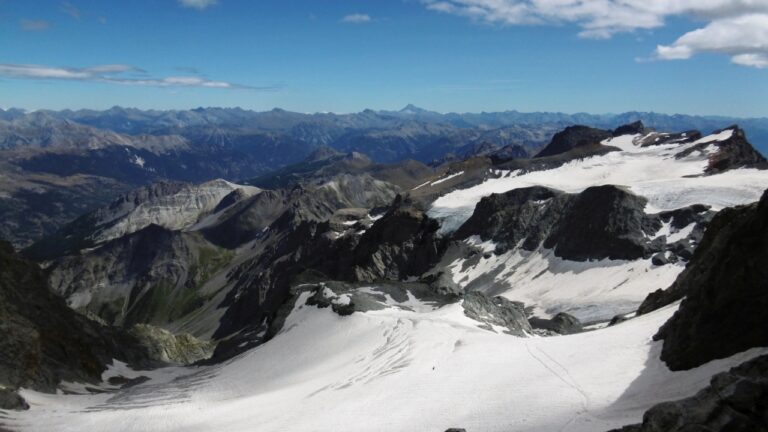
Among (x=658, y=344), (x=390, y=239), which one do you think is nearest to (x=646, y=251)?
(x=390, y=239)

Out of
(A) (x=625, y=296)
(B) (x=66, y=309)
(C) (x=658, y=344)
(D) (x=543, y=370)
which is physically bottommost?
(A) (x=625, y=296)

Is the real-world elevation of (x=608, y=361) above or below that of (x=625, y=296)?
above

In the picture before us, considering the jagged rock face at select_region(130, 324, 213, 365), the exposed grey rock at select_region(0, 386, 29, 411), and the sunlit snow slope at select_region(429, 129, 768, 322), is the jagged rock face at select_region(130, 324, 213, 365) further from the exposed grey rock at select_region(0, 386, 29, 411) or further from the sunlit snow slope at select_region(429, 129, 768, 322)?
the exposed grey rock at select_region(0, 386, 29, 411)

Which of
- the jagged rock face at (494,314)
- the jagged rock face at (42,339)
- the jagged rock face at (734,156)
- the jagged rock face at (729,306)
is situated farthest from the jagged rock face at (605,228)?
the jagged rock face at (729,306)

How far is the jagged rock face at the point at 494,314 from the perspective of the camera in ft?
193

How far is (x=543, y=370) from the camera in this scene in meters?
33.0

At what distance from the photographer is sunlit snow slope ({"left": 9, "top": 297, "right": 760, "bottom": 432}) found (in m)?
26.5

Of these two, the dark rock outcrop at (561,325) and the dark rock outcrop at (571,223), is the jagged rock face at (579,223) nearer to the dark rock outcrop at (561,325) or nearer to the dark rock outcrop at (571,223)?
the dark rock outcrop at (571,223)

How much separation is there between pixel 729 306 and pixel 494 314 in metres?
38.7

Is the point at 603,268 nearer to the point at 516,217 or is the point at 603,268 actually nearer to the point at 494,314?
the point at 516,217

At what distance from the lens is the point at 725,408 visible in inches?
655

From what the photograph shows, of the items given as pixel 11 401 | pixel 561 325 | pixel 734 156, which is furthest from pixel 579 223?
pixel 11 401

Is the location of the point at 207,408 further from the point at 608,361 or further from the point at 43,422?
the point at 608,361

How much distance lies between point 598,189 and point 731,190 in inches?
1061
